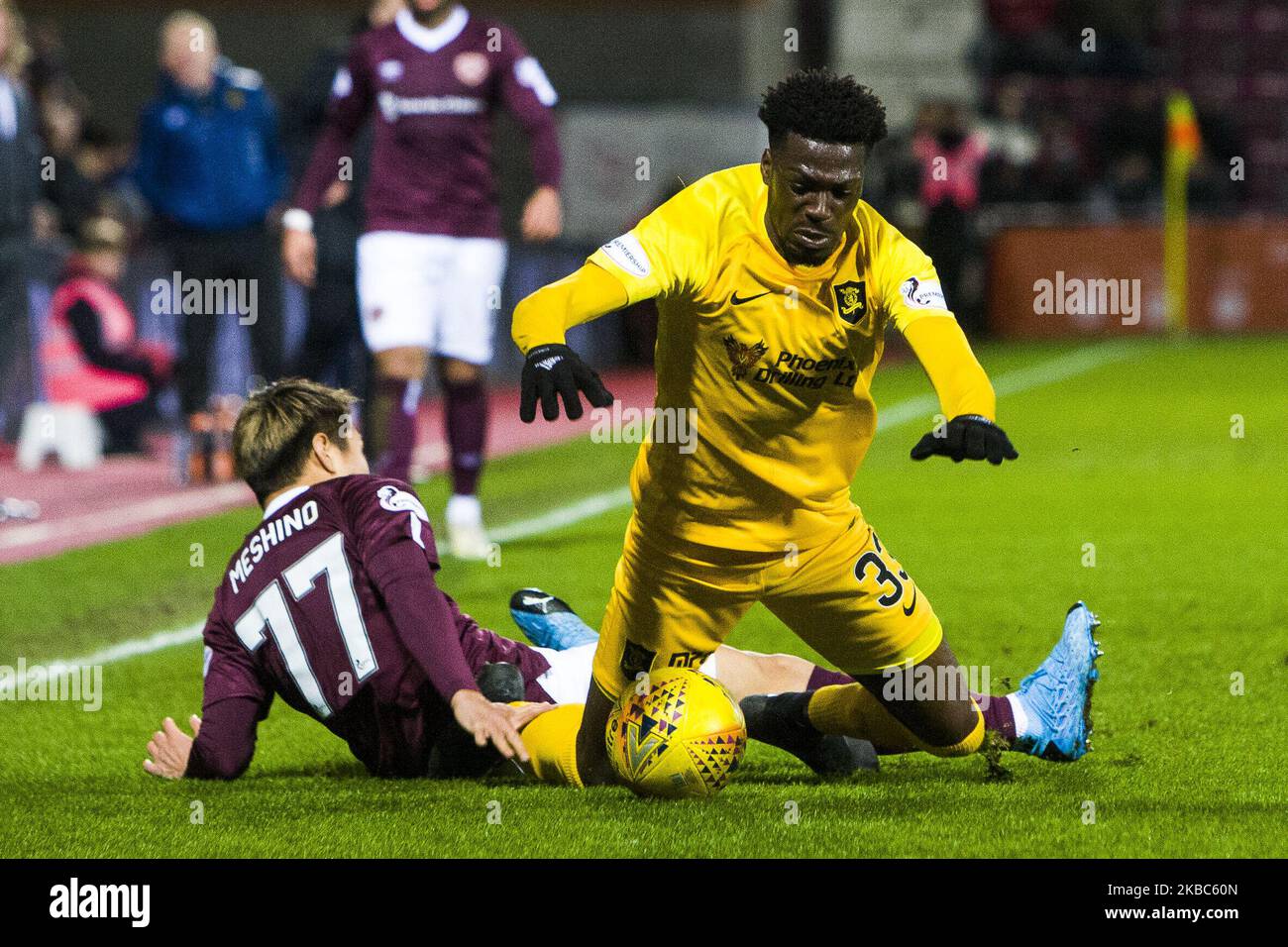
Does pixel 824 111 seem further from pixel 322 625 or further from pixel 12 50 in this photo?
pixel 12 50

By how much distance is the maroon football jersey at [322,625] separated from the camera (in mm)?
4945

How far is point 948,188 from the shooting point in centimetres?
2064

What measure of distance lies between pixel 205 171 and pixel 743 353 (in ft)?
27.4

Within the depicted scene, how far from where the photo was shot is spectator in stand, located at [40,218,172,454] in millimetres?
13133

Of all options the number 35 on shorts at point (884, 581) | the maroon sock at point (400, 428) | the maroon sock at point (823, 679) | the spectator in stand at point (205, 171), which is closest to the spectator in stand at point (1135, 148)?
the spectator in stand at point (205, 171)

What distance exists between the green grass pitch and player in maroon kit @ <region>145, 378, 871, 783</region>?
0.11 meters

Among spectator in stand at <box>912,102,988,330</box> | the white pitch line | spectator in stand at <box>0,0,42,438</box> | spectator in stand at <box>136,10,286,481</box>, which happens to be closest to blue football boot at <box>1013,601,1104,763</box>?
the white pitch line

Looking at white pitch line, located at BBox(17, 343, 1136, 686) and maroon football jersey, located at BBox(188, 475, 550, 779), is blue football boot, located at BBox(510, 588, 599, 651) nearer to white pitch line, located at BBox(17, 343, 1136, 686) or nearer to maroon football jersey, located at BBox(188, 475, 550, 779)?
maroon football jersey, located at BBox(188, 475, 550, 779)

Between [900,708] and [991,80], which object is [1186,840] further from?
[991,80]

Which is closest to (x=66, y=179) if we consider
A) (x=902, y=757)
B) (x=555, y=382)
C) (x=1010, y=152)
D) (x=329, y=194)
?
(x=329, y=194)

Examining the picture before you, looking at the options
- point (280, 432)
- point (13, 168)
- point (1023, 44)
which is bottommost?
point (280, 432)
